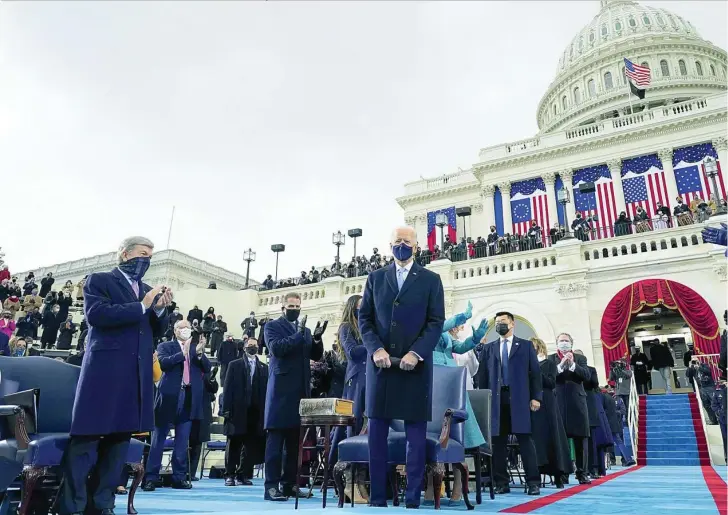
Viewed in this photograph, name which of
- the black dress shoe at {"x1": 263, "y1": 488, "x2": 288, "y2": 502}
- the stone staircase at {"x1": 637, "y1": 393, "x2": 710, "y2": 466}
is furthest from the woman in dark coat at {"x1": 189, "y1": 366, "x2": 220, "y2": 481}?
the stone staircase at {"x1": 637, "y1": 393, "x2": 710, "y2": 466}

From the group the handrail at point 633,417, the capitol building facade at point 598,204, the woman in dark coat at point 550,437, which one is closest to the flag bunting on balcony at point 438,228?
the capitol building facade at point 598,204

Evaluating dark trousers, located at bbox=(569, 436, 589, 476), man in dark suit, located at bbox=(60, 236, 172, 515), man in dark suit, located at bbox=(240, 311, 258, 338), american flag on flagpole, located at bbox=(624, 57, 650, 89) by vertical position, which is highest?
american flag on flagpole, located at bbox=(624, 57, 650, 89)

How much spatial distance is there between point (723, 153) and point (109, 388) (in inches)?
1230

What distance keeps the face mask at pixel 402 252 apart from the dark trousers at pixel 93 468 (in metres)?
2.22

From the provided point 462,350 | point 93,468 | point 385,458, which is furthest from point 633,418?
point 93,468

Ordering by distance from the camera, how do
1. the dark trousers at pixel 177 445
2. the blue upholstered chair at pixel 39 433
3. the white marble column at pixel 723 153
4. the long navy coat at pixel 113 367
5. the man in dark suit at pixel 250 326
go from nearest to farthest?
the blue upholstered chair at pixel 39 433 → the long navy coat at pixel 113 367 → the dark trousers at pixel 177 445 → the man in dark suit at pixel 250 326 → the white marble column at pixel 723 153

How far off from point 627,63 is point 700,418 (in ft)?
93.2

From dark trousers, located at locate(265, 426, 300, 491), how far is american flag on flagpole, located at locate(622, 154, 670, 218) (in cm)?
2633

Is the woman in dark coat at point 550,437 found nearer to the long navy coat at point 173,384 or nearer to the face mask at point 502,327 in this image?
the face mask at point 502,327

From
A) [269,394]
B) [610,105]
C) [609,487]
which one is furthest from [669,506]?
[610,105]

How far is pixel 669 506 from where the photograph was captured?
4281 mm

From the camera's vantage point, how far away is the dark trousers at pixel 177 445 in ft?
20.2

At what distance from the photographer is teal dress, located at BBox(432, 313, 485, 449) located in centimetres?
504

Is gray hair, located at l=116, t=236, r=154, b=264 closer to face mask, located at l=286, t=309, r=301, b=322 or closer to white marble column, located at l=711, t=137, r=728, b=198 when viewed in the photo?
face mask, located at l=286, t=309, r=301, b=322
